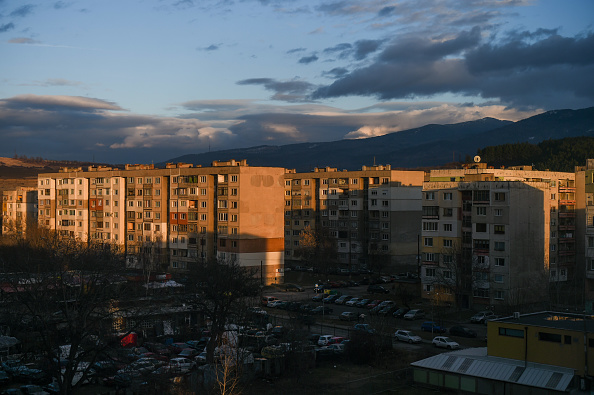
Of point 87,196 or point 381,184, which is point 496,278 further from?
point 87,196

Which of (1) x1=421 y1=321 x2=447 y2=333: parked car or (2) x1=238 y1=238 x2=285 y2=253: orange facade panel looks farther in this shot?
(2) x1=238 y1=238 x2=285 y2=253: orange facade panel

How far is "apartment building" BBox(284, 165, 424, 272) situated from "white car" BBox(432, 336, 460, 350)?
3367 cm

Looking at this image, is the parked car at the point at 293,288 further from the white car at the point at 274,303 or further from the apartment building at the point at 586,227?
the apartment building at the point at 586,227

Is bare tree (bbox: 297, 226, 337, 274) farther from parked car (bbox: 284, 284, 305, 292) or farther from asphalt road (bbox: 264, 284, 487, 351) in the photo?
asphalt road (bbox: 264, 284, 487, 351)

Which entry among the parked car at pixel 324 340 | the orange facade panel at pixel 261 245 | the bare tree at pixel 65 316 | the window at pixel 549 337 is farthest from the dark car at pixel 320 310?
the window at pixel 549 337

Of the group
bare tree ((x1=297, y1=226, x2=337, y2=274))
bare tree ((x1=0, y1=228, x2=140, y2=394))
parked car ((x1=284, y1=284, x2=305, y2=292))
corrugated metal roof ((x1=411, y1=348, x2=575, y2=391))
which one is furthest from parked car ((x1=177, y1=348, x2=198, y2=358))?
bare tree ((x1=297, y1=226, x2=337, y2=274))

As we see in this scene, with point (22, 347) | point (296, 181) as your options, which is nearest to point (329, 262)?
point (296, 181)

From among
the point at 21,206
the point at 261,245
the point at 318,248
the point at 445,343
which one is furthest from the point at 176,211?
the point at 21,206

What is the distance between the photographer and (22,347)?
37.2 m

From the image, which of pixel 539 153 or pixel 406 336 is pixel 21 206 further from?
pixel 539 153

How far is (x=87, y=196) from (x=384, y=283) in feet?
144

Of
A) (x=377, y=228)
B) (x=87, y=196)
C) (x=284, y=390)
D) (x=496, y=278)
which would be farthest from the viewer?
(x=87, y=196)

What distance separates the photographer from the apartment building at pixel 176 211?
6750cm

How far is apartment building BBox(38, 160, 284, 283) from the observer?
2657 inches
